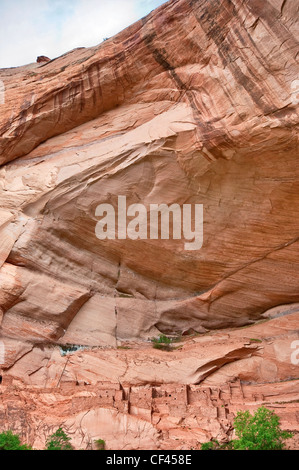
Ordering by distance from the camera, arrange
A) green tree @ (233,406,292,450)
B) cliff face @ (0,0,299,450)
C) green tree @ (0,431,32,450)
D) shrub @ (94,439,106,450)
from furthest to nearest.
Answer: cliff face @ (0,0,299,450), shrub @ (94,439,106,450), green tree @ (0,431,32,450), green tree @ (233,406,292,450)

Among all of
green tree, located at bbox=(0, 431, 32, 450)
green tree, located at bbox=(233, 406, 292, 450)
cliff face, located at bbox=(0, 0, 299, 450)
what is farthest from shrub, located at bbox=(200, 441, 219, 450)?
green tree, located at bbox=(0, 431, 32, 450)

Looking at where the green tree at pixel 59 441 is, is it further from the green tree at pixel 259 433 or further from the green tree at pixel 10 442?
the green tree at pixel 259 433

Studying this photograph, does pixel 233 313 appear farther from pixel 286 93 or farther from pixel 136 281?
pixel 286 93

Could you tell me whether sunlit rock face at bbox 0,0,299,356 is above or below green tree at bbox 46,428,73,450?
above

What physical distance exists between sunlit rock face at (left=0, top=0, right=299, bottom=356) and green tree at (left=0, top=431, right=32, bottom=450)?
8.79ft

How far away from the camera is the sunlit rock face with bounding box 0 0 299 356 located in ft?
43.8

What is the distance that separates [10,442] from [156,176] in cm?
806

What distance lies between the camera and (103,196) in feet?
49.1

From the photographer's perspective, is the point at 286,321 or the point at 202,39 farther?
the point at 286,321

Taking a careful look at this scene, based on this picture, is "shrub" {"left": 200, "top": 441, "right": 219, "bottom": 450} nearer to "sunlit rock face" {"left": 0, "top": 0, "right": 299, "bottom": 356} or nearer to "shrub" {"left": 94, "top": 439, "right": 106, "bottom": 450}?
"shrub" {"left": 94, "top": 439, "right": 106, "bottom": 450}

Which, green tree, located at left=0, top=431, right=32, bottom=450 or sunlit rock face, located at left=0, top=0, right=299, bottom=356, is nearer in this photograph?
green tree, located at left=0, top=431, right=32, bottom=450

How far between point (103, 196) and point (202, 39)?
5370 mm

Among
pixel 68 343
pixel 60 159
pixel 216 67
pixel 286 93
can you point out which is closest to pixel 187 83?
pixel 216 67

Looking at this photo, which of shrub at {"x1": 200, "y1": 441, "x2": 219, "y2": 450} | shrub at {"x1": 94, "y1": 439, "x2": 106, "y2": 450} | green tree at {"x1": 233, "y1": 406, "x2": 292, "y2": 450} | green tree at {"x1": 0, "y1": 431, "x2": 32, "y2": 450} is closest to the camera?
green tree at {"x1": 233, "y1": 406, "x2": 292, "y2": 450}
